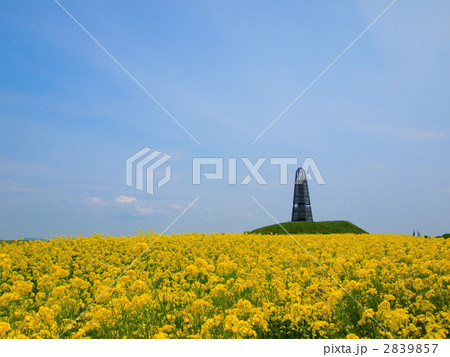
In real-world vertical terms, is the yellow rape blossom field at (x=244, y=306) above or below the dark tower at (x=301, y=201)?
below

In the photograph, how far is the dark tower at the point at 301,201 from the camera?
38.9 metres

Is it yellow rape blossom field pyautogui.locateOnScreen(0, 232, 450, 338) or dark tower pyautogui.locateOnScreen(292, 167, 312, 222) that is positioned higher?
dark tower pyautogui.locateOnScreen(292, 167, 312, 222)

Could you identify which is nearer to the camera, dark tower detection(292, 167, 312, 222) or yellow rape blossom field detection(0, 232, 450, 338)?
yellow rape blossom field detection(0, 232, 450, 338)

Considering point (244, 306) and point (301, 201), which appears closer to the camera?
point (244, 306)

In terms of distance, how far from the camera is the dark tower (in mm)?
38938

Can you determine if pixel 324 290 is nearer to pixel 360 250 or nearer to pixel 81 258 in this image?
pixel 360 250

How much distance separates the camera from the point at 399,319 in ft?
16.0

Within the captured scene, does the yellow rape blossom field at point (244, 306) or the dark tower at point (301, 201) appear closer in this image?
the yellow rape blossom field at point (244, 306)

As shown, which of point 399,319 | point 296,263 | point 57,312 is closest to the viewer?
point 399,319

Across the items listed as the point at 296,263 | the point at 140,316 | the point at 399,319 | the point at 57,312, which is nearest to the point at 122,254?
the point at 296,263

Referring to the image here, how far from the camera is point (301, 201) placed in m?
39.5

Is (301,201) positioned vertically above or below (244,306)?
above
